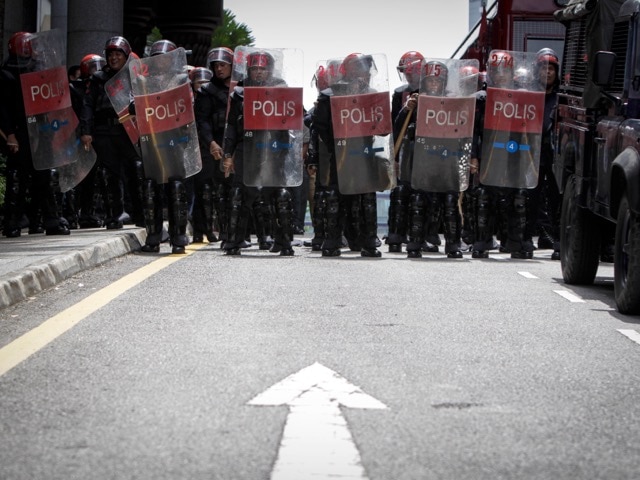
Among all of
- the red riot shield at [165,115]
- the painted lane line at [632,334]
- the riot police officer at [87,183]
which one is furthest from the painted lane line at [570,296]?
the riot police officer at [87,183]

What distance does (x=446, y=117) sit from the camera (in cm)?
1652

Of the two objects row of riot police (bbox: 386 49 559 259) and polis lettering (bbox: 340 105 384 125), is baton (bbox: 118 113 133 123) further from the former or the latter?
row of riot police (bbox: 386 49 559 259)

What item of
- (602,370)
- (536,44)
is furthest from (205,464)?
(536,44)

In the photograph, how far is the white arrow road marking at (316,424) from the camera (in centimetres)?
517

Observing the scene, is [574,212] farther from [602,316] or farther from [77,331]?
[77,331]

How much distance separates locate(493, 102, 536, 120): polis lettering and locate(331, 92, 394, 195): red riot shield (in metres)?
1.23

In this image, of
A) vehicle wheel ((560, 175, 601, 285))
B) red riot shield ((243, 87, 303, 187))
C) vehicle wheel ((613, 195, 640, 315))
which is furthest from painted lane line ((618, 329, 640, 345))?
red riot shield ((243, 87, 303, 187))

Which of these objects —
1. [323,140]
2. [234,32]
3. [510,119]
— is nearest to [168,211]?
[323,140]

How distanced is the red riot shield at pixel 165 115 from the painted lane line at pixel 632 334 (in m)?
7.38

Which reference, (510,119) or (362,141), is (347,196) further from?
(510,119)

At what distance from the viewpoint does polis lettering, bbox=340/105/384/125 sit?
16.1 metres

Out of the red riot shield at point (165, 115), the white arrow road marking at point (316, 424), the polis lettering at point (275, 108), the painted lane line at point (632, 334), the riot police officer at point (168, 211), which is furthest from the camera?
the polis lettering at point (275, 108)

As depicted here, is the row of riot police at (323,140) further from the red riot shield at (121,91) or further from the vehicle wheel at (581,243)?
the vehicle wheel at (581,243)

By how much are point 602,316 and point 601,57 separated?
1.74 meters
